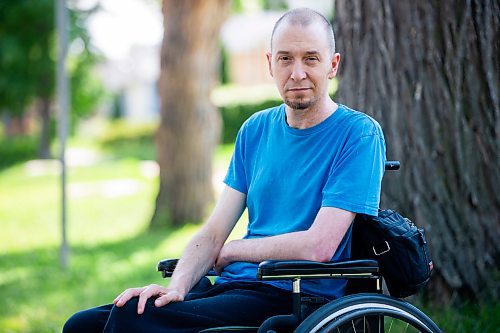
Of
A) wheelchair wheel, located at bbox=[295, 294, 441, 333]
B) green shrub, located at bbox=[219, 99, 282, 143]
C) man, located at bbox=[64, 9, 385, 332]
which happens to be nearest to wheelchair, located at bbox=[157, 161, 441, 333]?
wheelchair wheel, located at bbox=[295, 294, 441, 333]

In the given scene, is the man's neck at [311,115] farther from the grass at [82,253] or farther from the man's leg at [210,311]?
the grass at [82,253]

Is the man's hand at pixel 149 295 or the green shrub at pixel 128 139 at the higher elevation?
the man's hand at pixel 149 295

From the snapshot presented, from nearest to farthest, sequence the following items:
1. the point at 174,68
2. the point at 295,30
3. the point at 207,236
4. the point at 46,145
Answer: the point at 295,30
the point at 207,236
the point at 174,68
the point at 46,145

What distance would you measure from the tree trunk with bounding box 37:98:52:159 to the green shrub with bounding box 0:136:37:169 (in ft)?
3.87

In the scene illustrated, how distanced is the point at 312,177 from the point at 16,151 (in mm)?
31820

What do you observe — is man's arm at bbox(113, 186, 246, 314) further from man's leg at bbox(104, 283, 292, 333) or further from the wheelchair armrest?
the wheelchair armrest

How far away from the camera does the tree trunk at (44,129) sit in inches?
1203

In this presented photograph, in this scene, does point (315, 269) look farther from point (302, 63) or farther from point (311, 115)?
point (302, 63)

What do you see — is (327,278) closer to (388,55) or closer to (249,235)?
(249,235)

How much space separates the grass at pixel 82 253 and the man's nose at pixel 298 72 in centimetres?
182

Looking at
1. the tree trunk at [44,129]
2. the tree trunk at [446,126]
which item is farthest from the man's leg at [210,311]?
the tree trunk at [44,129]

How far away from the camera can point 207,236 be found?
3.33 m

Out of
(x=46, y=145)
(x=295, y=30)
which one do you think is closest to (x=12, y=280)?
(x=295, y=30)

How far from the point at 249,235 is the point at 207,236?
7.0 inches
